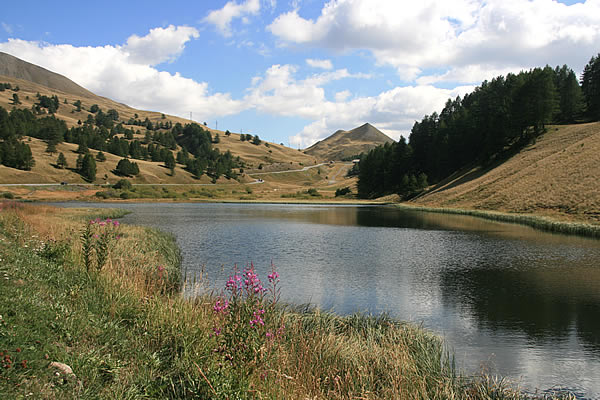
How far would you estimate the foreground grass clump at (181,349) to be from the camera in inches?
281

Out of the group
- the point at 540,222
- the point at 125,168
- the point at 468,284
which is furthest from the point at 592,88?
the point at 125,168

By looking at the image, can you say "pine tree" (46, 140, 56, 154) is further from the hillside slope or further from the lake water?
the lake water

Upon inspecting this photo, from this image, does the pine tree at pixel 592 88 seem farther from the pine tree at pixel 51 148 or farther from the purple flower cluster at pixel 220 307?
the pine tree at pixel 51 148

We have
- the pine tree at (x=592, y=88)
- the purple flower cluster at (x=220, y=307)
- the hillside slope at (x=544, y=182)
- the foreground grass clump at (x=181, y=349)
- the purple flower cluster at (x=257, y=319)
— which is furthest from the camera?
the pine tree at (x=592, y=88)

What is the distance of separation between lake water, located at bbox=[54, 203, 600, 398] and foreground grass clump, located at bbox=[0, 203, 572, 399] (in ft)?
10.0

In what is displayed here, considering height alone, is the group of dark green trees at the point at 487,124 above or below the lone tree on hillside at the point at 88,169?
above

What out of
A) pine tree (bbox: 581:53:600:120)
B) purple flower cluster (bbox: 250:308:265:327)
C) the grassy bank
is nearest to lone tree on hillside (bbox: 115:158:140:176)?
the grassy bank

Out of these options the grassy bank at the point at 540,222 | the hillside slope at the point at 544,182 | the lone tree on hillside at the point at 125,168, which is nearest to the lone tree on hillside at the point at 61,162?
the lone tree on hillside at the point at 125,168

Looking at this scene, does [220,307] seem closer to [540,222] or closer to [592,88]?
[540,222]

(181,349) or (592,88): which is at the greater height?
(592,88)

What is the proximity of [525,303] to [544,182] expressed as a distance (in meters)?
61.8

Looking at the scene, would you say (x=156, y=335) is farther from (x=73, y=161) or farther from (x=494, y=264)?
(x=73, y=161)

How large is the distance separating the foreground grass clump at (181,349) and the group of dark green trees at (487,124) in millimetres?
103067

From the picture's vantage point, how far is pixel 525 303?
2003cm
